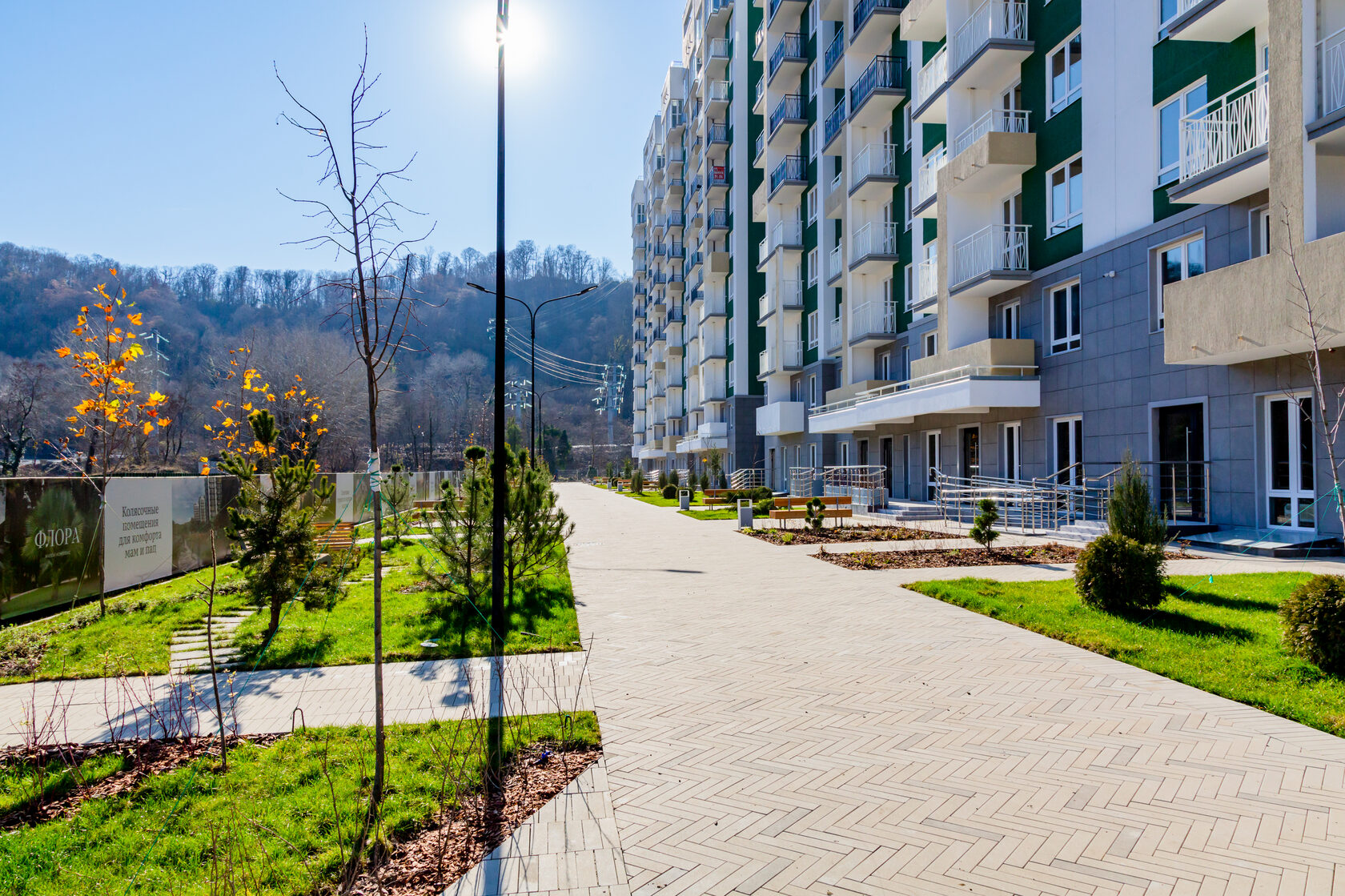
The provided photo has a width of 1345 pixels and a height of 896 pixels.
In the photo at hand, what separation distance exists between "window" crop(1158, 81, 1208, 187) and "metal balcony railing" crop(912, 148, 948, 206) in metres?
8.74

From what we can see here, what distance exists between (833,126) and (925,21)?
8.76m

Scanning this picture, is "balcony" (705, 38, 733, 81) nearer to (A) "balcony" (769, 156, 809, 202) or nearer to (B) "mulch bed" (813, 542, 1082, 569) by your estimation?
(A) "balcony" (769, 156, 809, 202)

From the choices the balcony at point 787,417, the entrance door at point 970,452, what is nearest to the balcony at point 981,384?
the entrance door at point 970,452

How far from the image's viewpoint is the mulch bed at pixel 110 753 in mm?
4105

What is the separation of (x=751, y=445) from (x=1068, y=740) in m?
41.5

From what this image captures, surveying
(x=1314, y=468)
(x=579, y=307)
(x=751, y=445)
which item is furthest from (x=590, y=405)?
(x=1314, y=468)

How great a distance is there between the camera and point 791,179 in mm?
37656

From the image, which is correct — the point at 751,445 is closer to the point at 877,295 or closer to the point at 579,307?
the point at 877,295

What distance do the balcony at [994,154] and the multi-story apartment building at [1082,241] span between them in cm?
8

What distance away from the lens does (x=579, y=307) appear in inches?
6284

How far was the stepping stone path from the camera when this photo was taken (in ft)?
23.6

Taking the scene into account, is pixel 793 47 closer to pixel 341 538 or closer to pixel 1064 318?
pixel 1064 318

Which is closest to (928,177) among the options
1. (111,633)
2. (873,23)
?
(873,23)

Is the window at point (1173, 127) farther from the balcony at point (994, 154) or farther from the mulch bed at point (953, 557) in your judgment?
the mulch bed at point (953, 557)
